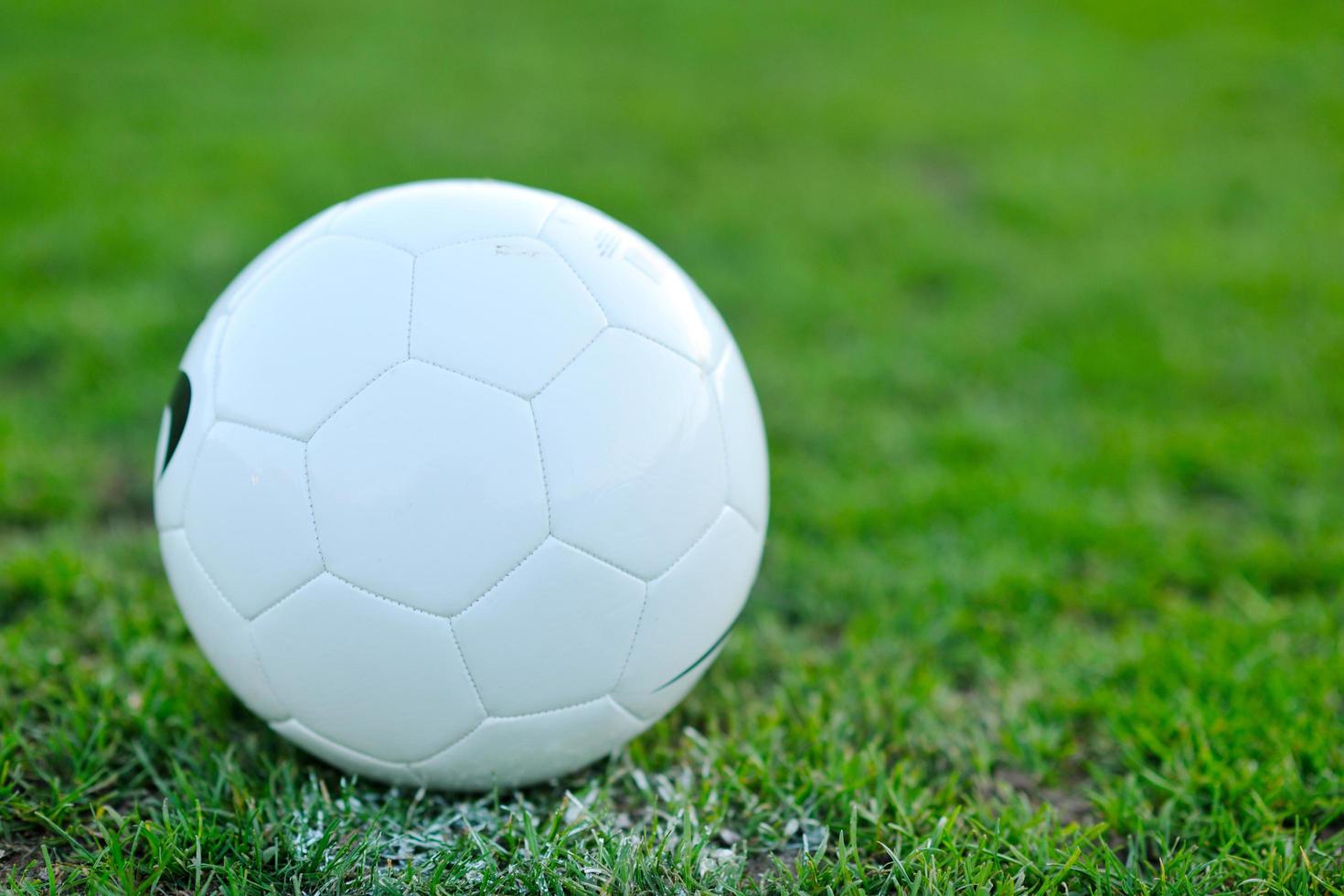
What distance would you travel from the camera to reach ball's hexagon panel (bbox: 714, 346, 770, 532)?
2.09m

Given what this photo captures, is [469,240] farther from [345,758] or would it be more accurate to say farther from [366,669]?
[345,758]

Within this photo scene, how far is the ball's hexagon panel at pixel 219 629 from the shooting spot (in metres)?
1.97

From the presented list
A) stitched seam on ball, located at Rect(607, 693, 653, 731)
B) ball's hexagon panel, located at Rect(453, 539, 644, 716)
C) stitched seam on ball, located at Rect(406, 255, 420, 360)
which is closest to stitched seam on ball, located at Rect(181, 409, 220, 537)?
stitched seam on ball, located at Rect(406, 255, 420, 360)

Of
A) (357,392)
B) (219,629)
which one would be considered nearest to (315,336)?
(357,392)

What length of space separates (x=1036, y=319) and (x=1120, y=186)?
5.47 ft

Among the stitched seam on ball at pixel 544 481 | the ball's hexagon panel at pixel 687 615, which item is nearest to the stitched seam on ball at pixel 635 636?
the ball's hexagon panel at pixel 687 615

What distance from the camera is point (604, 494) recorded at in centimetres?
187

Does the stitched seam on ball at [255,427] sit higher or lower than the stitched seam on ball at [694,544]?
higher

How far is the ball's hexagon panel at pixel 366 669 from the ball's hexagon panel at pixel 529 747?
1.8 inches

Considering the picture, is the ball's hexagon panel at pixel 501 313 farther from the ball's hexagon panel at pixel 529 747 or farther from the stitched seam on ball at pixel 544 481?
the ball's hexagon panel at pixel 529 747

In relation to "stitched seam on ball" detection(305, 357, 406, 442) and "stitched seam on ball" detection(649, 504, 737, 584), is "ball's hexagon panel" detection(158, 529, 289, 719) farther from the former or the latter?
"stitched seam on ball" detection(649, 504, 737, 584)

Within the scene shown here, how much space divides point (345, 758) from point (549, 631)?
519 mm

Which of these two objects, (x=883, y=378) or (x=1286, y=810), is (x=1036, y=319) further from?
(x=1286, y=810)

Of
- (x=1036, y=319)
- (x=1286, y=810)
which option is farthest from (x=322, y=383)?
(x=1036, y=319)
